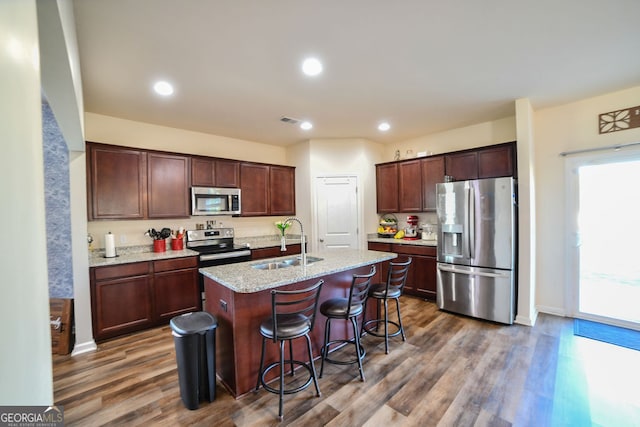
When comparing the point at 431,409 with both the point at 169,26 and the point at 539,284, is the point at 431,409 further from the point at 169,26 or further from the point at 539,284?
the point at 169,26

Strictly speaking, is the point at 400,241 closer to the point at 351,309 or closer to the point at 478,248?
the point at 478,248

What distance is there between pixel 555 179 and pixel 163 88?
4.90 metres

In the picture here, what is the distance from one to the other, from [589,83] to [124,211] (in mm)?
5623

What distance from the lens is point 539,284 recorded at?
3762 mm

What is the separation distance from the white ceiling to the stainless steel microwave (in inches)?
42.1

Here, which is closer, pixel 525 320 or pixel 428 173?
pixel 525 320

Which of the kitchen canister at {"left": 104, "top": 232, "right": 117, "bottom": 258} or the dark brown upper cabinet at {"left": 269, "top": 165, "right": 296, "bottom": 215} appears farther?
the dark brown upper cabinet at {"left": 269, "top": 165, "right": 296, "bottom": 215}

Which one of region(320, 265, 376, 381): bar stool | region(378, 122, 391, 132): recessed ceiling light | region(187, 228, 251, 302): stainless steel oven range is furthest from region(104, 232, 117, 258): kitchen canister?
region(378, 122, 391, 132): recessed ceiling light

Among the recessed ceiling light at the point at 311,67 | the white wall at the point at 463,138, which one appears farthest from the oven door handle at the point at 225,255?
the white wall at the point at 463,138

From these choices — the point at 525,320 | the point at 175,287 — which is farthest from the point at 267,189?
the point at 525,320

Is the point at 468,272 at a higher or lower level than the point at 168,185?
lower

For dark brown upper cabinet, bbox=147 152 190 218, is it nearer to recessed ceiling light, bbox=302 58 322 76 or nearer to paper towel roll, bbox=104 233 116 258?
paper towel roll, bbox=104 233 116 258

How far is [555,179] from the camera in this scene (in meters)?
3.61

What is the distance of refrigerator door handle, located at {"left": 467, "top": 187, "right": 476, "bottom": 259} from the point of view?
3553 mm
